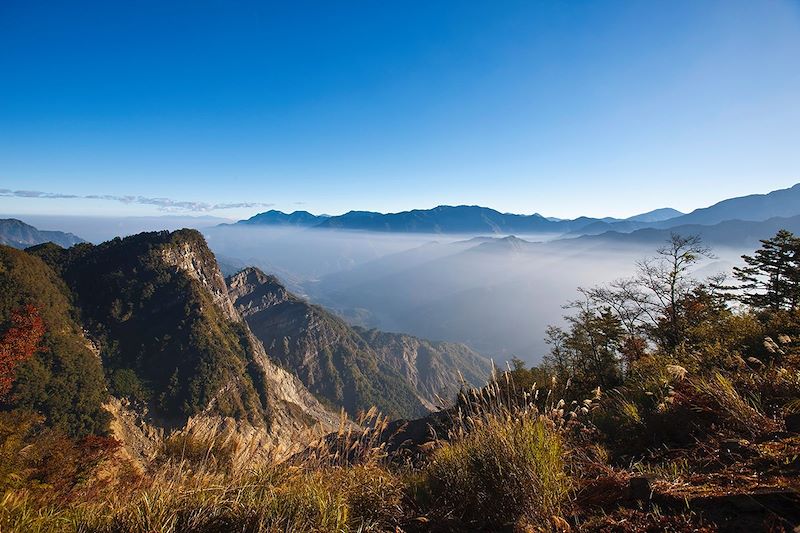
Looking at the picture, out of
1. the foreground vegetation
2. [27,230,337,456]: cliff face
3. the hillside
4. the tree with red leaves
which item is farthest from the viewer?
[27,230,337,456]: cliff face

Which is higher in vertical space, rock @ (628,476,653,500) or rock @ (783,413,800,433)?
rock @ (783,413,800,433)

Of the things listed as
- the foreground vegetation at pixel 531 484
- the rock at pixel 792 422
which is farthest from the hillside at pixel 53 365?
the rock at pixel 792 422

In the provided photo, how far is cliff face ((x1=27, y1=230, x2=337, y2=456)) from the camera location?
96750 mm

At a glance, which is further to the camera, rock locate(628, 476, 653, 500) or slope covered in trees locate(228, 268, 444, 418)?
slope covered in trees locate(228, 268, 444, 418)

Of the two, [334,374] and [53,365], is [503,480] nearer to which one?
[53,365]

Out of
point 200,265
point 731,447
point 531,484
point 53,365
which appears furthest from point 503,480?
point 200,265

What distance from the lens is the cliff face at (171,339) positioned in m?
96.8

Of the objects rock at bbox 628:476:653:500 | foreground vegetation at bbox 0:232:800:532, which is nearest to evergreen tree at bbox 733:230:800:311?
foreground vegetation at bbox 0:232:800:532

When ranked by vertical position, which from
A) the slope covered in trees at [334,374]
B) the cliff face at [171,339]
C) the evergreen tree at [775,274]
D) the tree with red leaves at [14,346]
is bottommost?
the slope covered in trees at [334,374]

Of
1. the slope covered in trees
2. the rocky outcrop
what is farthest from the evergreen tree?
the slope covered in trees

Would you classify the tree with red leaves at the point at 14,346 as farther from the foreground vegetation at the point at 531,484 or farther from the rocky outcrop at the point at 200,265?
the rocky outcrop at the point at 200,265

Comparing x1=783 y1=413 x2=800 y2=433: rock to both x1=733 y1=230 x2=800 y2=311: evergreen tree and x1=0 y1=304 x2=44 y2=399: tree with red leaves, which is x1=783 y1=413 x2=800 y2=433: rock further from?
x1=0 y1=304 x2=44 y2=399: tree with red leaves

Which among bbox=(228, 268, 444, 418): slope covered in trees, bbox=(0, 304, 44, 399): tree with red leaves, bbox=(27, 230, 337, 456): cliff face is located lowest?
bbox=(228, 268, 444, 418): slope covered in trees

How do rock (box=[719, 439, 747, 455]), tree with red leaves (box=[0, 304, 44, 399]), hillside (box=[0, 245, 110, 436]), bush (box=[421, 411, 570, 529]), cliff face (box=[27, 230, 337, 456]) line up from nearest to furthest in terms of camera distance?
bush (box=[421, 411, 570, 529])
rock (box=[719, 439, 747, 455])
tree with red leaves (box=[0, 304, 44, 399])
hillside (box=[0, 245, 110, 436])
cliff face (box=[27, 230, 337, 456])
